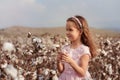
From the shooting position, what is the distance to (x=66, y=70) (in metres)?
5.07

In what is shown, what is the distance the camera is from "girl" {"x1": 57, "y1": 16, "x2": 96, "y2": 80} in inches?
197

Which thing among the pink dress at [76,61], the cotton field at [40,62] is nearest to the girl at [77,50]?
the pink dress at [76,61]

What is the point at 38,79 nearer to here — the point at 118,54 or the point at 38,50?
the point at 38,50

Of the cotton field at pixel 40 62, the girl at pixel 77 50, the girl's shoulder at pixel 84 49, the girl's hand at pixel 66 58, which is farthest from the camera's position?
the cotton field at pixel 40 62

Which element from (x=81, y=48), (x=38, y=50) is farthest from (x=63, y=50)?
(x=38, y=50)

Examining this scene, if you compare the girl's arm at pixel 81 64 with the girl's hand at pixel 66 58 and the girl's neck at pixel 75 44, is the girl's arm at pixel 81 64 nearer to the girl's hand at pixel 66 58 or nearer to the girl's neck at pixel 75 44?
the girl's hand at pixel 66 58

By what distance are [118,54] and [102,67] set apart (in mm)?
1335

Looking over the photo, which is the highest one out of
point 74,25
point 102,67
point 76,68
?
point 74,25

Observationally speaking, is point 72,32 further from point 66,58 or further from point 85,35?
point 66,58

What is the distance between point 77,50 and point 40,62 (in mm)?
2079

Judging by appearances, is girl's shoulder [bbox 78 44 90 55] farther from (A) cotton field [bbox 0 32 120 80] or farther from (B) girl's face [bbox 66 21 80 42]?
(A) cotton field [bbox 0 32 120 80]

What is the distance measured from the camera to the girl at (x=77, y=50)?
501 cm

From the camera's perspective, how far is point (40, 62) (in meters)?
7.16

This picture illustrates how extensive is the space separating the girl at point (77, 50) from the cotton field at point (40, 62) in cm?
50
